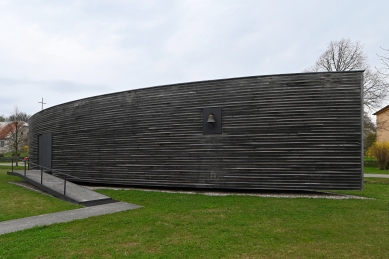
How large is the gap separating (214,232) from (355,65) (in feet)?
59.5

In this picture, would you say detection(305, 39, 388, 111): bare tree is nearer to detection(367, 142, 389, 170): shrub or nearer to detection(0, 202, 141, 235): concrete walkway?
detection(367, 142, 389, 170): shrub

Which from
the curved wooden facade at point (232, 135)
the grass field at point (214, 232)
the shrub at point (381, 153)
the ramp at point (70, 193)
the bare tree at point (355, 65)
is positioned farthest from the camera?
the shrub at point (381, 153)

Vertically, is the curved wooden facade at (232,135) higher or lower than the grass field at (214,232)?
higher

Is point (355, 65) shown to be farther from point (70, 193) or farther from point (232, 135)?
point (70, 193)

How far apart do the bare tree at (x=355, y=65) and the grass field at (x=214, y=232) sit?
12230 millimetres

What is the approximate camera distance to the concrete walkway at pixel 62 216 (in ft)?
16.2

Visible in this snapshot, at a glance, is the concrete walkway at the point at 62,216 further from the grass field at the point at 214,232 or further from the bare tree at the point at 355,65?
the bare tree at the point at 355,65

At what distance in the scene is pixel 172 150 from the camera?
9.56 metres

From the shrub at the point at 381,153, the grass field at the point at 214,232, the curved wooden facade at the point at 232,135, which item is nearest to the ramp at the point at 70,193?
the grass field at the point at 214,232

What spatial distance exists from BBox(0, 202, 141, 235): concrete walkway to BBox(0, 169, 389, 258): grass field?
374 mm

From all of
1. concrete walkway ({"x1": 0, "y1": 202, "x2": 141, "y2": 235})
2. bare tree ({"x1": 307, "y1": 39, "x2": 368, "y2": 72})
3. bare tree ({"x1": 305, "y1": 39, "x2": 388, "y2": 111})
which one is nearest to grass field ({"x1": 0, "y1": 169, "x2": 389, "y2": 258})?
concrete walkway ({"x1": 0, "y1": 202, "x2": 141, "y2": 235})

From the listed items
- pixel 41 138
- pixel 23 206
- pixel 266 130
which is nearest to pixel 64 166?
pixel 41 138

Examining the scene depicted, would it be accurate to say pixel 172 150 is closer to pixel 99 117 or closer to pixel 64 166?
pixel 99 117

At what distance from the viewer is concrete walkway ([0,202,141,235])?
493 cm
